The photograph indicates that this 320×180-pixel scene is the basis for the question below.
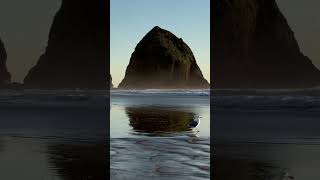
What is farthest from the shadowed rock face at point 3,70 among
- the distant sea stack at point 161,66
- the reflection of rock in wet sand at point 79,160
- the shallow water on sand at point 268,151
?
the reflection of rock in wet sand at point 79,160

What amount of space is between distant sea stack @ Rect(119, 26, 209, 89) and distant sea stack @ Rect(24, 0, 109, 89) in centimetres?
3528

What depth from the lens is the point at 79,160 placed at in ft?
45.5

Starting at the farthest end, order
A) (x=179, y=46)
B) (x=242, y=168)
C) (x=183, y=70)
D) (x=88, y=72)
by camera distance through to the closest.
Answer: (x=179, y=46) → (x=183, y=70) → (x=88, y=72) → (x=242, y=168)

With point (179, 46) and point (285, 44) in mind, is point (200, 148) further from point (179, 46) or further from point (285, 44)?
point (179, 46)

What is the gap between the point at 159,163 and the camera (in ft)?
44.4

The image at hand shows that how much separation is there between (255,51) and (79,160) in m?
79.3

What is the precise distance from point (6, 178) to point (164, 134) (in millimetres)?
11294

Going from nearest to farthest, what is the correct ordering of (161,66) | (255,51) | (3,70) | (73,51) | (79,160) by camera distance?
1. (79,160)
2. (255,51)
3. (3,70)
4. (73,51)
5. (161,66)

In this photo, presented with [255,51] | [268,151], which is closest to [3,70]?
[255,51]

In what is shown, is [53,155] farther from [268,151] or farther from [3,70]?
[3,70]

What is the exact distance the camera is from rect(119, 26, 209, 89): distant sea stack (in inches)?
6363

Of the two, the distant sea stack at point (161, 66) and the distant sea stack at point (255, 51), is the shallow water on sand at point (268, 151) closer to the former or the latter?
the distant sea stack at point (255, 51)

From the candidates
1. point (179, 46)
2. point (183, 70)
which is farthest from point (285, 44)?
point (179, 46)

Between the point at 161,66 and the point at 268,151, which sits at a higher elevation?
the point at 161,66
